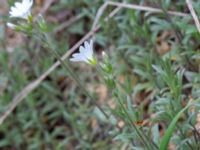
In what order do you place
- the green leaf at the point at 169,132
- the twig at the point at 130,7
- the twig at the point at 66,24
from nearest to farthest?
the green leaf at the point at 169,132 → the twig at the point at 130,7 → the twig at the point at 66,24

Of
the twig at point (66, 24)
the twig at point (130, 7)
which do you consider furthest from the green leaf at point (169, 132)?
the twig at point (66, 24)

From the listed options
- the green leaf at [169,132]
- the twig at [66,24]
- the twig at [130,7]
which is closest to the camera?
the green leaf at [169,132]

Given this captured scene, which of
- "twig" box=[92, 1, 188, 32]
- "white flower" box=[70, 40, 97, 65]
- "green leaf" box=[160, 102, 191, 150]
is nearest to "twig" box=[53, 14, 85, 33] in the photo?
"twig" box=[92, 1, 188, 32]

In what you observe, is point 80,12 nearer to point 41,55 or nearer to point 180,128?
point 41,55

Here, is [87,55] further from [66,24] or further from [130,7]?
[66,24]

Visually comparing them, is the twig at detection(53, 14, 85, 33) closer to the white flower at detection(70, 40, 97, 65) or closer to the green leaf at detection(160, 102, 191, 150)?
the white flower at detection(70, 40, 97, 65)

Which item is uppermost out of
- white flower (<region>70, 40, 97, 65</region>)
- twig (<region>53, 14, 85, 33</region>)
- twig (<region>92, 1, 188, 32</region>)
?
twig (<region>53, 14, 85, 33</region>)

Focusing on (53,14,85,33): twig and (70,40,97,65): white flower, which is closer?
(70,40,97,65): white flower

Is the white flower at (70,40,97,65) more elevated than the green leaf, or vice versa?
the white flower at (70,40,97,65)

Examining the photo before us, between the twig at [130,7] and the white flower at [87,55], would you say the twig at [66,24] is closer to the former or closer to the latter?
the twig at [130,7]

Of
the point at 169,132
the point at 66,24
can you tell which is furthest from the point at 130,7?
the point at 169,132

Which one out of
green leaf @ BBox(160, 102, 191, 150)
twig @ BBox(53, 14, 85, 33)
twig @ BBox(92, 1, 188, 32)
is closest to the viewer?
green leaf @ BBox(160, 102, 191, 150)

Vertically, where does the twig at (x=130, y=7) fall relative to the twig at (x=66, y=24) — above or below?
below
